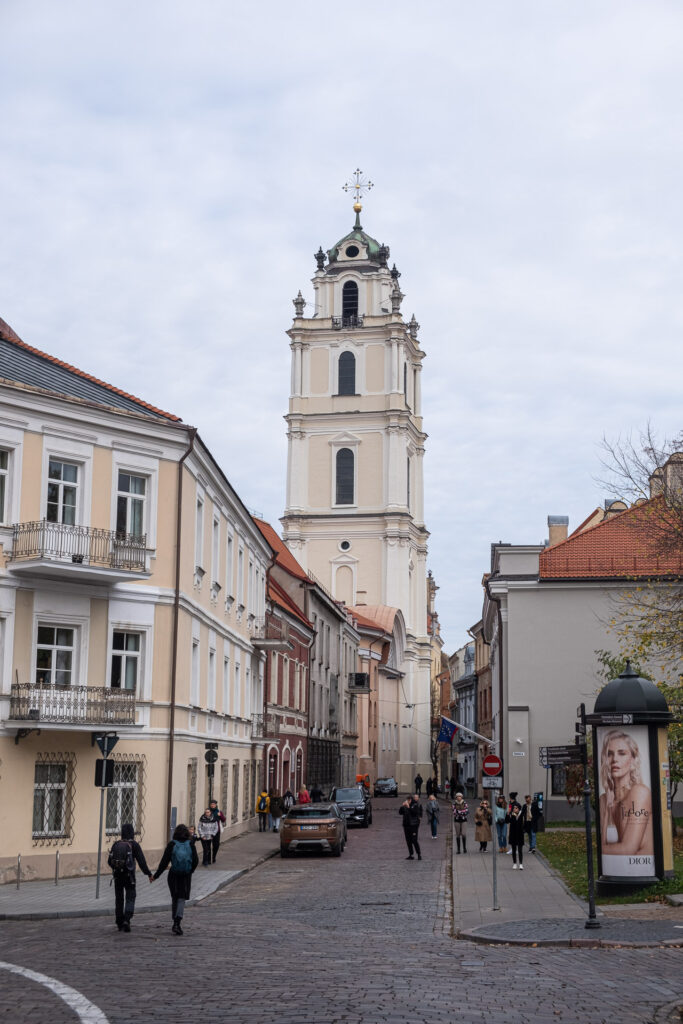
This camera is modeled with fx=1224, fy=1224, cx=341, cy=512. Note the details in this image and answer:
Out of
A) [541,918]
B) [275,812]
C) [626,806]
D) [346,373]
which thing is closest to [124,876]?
[541,918]

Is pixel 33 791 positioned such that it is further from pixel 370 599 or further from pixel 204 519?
pixel 370 599

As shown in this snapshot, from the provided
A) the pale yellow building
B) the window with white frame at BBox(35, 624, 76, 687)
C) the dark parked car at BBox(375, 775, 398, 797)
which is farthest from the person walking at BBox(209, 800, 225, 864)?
the dark parked car at BBox(375, 775, 398, 797)

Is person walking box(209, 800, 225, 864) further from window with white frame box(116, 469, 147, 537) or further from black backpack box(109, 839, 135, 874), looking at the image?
black backpack box(109, 839, 135, 874)

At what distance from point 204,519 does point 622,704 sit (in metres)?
13.3

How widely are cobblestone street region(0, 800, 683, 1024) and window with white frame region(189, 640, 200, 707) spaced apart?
9.12 m

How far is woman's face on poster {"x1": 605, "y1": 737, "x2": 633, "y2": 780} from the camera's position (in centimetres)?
1973

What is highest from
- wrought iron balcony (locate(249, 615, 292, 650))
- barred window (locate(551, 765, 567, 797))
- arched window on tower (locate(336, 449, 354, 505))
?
arched window on tower (locate(336, 449, 354, 505))

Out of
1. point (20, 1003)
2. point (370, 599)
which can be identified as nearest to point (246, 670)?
point (20, 1003)

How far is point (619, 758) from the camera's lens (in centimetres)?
1981

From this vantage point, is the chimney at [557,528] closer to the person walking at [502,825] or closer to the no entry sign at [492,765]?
the person walking at [502,825]

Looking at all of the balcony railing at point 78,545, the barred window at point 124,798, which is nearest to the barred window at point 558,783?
Result: the barred window at point 124,798

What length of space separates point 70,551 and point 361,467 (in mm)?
75136

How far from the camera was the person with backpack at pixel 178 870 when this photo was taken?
16.2 meters

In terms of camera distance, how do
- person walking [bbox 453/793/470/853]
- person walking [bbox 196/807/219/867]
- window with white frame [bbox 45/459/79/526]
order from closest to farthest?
window with white frame [bbox 45/459/79/526], person walking [bbox 196/807/219/867], person walking [bbox 453/793/470/853]
